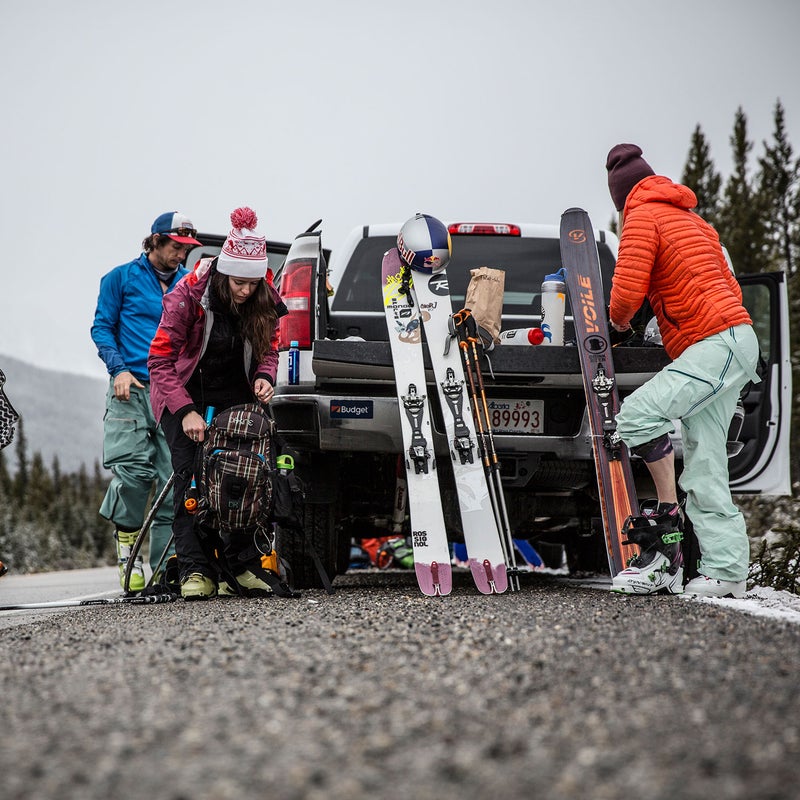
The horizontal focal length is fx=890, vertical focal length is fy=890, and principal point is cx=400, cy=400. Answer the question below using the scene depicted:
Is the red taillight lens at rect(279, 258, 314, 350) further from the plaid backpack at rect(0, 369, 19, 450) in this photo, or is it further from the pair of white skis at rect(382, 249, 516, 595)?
the plaid backpack at rect(0, 369, 19, 450)

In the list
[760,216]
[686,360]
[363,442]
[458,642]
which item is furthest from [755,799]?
[760,216]

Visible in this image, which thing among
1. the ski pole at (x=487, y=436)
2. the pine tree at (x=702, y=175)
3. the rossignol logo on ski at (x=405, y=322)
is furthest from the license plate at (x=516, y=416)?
the pine tree at (x=702, y=175)

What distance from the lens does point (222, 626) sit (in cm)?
311

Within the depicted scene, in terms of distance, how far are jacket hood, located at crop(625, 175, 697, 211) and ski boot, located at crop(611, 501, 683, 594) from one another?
145cm

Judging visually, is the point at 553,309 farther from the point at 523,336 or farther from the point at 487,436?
the point at 487,436

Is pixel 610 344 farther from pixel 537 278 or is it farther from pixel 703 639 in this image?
pixel 703 639

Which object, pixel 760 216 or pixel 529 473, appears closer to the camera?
pixel 529 473

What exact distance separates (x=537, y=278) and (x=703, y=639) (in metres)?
3.05

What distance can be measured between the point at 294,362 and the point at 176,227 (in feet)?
5.18

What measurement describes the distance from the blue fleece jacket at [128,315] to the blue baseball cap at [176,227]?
1.09 feet

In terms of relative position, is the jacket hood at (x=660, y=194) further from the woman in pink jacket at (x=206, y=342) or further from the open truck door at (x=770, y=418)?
the woman in pink jacket at (x=206, y=342)

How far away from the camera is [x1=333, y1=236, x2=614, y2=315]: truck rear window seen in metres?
5.24

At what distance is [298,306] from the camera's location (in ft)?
15.4

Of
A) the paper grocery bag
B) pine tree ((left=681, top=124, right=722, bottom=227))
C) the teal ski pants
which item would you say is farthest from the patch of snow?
pine tree ((left=681, top=124, right=722, bottom=227))
